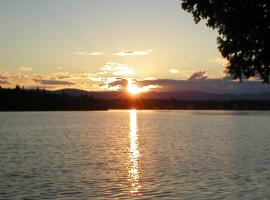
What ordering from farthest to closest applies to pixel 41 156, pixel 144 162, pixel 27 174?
pixel 41 156 < pixel 144 162 < pixel 27 174

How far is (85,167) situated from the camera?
156 ft

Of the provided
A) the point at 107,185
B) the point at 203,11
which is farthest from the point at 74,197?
the point at 203,11

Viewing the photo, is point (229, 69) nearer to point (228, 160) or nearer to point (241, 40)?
point (241, 40)

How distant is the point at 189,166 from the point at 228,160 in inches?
323

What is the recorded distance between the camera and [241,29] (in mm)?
23328

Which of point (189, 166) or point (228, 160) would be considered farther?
point (228, 160)

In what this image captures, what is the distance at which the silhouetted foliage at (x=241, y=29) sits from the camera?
22.7 metres

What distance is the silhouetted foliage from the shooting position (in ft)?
74.4

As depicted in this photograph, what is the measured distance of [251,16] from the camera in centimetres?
2270

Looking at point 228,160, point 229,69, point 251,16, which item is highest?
point 251,16

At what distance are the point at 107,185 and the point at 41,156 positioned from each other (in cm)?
2393

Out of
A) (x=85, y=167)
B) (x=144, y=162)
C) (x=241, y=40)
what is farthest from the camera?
(x=144, y=162)

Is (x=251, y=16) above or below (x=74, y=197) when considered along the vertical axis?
above

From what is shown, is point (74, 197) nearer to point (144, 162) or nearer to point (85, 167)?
point (85, 167)
